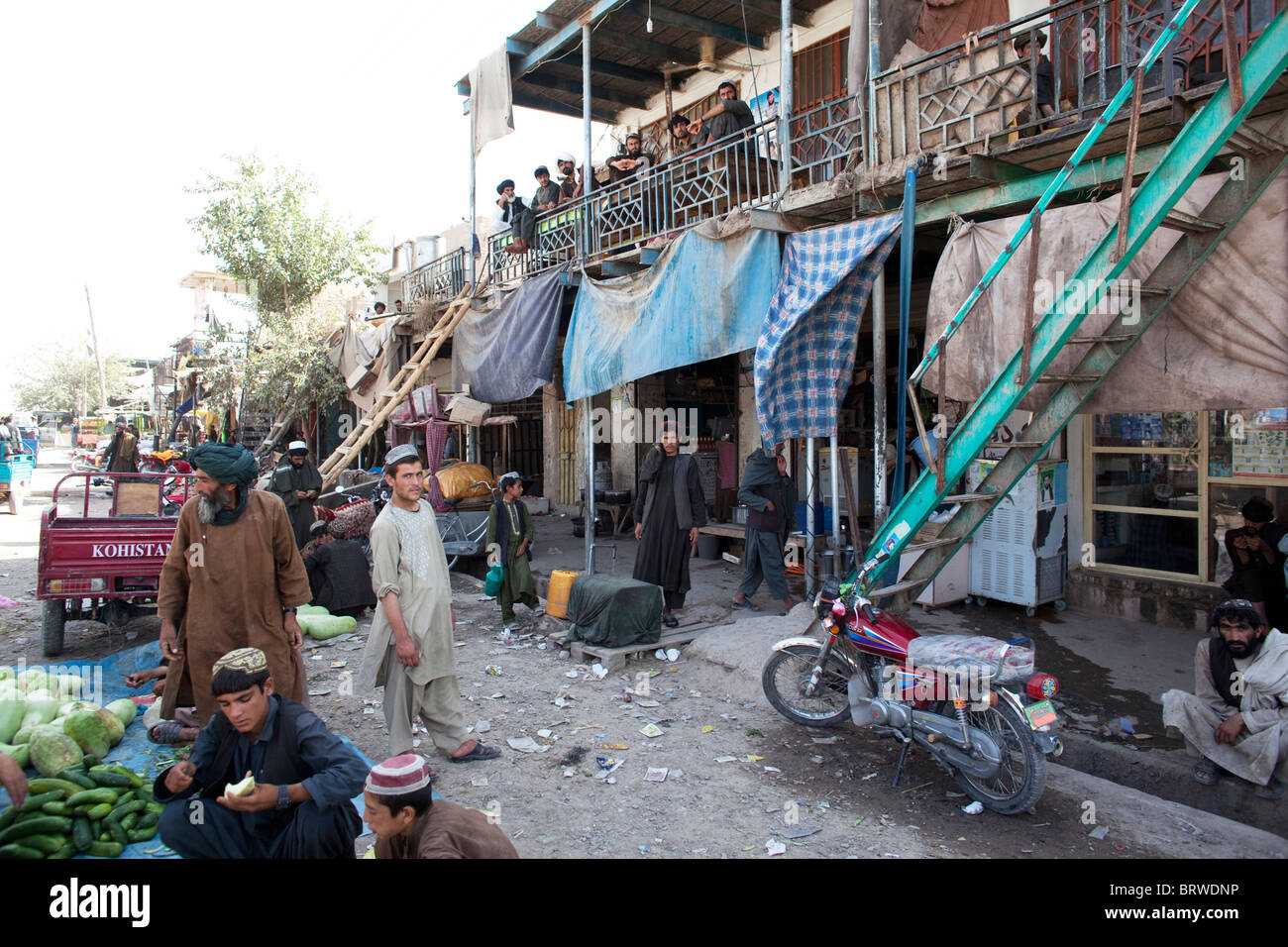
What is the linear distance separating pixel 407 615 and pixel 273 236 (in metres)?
19.6

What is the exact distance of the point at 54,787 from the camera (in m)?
3.80

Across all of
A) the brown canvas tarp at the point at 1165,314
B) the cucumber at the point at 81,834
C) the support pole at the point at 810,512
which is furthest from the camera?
the support pole at the point at 810,512

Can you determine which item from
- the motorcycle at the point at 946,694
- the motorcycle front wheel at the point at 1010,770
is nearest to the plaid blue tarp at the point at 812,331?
the motorcycle at the point at 946,694

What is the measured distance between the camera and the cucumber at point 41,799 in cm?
360

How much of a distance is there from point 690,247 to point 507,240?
5183 mm

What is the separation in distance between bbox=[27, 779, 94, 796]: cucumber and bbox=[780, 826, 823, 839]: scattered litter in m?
3.45

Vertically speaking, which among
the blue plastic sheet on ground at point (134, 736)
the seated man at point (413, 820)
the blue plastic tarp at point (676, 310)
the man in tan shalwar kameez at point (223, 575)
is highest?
the blue plastic tarp at point (676, 310)

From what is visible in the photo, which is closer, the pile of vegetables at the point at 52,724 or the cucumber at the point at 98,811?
the cucumber at the point at 98,811

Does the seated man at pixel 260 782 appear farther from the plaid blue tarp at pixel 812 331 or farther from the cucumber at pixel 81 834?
the plaid blue tarp at pixel 812 331

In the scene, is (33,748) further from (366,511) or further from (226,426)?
(226,426)

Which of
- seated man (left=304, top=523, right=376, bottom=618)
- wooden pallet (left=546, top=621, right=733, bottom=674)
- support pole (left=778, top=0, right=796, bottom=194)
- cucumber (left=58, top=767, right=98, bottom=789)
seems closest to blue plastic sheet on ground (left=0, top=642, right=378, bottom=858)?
cucumber (left=58, top=767, right=98, bottom=789)

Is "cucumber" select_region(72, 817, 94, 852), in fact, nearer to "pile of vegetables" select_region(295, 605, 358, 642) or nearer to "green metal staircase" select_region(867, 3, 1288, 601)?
"pile of vegetables" select_region(295, 605, 358, 642)

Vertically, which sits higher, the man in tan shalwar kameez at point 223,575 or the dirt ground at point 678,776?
the man in tan shalwar kameez at point 223,575

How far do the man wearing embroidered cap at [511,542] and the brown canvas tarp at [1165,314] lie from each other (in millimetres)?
4094
